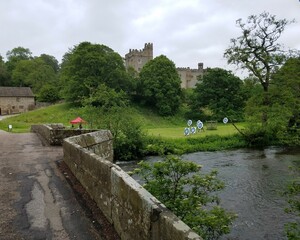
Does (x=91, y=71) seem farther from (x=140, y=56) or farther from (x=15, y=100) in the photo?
(x=140, y=56)

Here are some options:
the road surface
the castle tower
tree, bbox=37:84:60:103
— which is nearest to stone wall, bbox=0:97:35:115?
tree, bbox=37:84:60:103

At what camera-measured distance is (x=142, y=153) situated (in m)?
23.6

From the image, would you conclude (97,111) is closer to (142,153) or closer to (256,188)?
(142,153)

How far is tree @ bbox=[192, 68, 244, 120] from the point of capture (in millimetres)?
52594

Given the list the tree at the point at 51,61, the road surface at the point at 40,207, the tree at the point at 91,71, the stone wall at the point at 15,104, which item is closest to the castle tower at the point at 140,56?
the tree at the point at 51,61

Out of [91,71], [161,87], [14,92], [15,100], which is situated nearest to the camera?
[91,71]

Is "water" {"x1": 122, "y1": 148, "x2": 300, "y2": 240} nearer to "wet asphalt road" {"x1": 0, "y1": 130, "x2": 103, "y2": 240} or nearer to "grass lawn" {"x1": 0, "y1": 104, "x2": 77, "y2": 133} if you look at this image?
"wet asphalt road" {"x1": 0, "y1": 130, "x2": 103, "y2": 240}

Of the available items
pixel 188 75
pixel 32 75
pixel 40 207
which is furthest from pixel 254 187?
pixel 188 75

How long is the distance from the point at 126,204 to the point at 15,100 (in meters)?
69.1

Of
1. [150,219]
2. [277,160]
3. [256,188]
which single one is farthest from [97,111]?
[150,219]

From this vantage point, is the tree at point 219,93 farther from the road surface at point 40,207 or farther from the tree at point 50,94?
the road surface at point 40,207

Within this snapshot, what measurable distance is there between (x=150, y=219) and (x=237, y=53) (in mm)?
31442

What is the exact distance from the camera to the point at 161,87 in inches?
2170

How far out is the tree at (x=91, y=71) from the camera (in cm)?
4988
